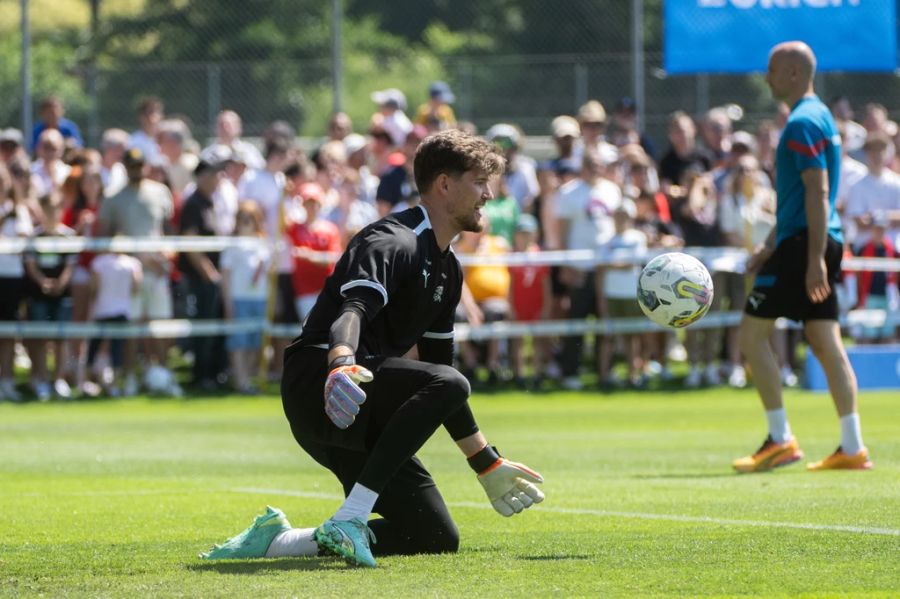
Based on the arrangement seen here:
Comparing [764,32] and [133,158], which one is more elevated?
[764,32]

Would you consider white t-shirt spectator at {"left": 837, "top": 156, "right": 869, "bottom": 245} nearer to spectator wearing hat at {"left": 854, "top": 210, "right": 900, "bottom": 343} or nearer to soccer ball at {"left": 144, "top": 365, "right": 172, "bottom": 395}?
spectator wearing hat at {"left": 854, "top": 210, "right": 900, "bottom": 343}

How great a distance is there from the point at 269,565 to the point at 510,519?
188 centimetres

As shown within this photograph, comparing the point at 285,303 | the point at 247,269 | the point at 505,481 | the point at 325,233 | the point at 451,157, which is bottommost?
the point at 505,481

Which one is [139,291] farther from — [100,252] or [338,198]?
[338,198]

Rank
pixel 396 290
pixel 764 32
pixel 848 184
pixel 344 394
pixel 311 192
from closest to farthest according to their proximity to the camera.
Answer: pixel 344 394
pixel 396 290
pixel 311 192
pixel 848 184
pixel 764 32

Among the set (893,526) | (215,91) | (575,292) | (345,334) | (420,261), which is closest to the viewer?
(345,334)

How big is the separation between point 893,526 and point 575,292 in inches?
434

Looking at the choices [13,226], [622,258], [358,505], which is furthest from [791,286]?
[13,226]

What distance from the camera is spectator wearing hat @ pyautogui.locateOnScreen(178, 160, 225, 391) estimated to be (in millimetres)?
17375

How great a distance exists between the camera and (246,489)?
30.8 ft

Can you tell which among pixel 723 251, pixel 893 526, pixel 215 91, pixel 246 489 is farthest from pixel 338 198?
pixel 893 526

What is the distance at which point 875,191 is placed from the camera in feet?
59.0

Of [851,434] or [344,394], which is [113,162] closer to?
[851,434]

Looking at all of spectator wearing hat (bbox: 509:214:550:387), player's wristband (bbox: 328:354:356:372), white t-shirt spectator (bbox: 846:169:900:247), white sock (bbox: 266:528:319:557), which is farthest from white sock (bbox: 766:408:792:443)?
white t-shirt spectator (bbox: 846:169:900:247)
